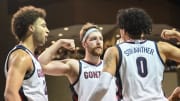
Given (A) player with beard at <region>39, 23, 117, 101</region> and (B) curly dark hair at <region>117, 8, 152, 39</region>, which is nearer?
(B) curly dark hair at <region>117, 8, 152, 39</region>

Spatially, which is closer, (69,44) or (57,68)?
(69,44)

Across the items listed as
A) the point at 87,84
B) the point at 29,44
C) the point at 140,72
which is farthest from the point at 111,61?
the point at 87,84

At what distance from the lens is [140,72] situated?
324 centimetres

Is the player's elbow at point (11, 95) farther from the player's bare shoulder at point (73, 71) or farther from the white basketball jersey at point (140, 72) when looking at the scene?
the player's bare shoulder at point (73, 71)

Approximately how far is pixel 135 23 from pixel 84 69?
1.20 meters

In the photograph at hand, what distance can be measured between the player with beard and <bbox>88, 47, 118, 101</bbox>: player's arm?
102 centimetres

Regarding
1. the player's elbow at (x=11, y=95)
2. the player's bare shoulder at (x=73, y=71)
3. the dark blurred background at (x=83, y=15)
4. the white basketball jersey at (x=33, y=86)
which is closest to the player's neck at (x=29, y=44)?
the white basketball jersey at (x=33, y=86)

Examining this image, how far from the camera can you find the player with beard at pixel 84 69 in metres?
4.28

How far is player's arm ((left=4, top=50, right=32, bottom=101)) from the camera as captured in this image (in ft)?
10.9

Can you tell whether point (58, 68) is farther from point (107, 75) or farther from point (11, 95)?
point (107, 75)

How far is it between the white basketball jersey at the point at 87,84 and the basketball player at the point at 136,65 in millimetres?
986

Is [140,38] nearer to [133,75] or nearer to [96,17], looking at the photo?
[133,75]

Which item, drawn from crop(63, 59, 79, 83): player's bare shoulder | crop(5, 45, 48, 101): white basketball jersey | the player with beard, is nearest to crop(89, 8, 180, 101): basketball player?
crop(5, 45, 48, 101): white basketball jersey

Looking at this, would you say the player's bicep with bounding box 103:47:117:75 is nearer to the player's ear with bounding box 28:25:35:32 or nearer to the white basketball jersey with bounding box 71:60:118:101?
the player's ear with bounding box 28:25:35:32
